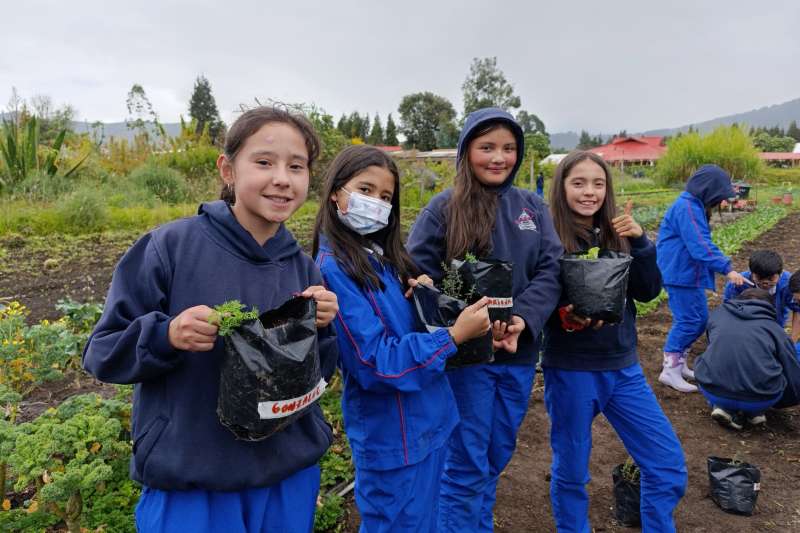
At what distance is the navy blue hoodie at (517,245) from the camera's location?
2328 millimetres

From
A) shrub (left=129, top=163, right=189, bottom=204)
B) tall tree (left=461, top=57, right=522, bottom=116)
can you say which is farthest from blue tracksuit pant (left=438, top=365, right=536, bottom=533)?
tall tree (left=461, top=57, right=522, bottom=116)

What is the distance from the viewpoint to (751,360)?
3.63 metres

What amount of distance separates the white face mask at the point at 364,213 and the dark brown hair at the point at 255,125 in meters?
0.31

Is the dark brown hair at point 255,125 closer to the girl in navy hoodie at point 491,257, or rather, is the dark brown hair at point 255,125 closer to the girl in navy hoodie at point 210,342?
the girl in navy hoodie at point 210,342

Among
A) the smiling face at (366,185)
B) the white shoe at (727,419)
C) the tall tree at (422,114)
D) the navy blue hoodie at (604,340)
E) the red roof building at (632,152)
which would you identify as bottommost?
the white shoe at (727,419)

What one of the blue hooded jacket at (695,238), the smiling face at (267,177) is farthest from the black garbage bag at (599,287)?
the blue hooded jacket at (695,238)

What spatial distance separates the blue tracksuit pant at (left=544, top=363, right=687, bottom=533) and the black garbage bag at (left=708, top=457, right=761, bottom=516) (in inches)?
29.5

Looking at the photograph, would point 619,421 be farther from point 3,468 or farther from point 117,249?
point 117,249

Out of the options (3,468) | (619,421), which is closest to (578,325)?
(619,421)

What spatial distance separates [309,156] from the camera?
1.71 m

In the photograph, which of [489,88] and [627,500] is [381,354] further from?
[489,88]

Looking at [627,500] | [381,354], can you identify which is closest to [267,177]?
[381,354]

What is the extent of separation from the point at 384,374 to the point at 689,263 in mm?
3862

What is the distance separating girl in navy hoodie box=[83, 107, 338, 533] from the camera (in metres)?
1.33
